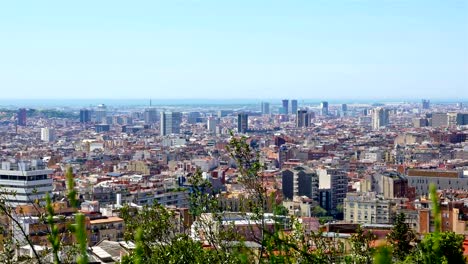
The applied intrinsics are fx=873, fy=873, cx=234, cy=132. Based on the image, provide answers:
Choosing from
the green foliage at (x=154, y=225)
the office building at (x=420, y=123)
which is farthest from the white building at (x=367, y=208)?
the office building at (x=420, y=123)

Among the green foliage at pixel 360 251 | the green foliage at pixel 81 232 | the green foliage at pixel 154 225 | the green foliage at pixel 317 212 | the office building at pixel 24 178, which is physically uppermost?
the green foliage at pixel 81 232

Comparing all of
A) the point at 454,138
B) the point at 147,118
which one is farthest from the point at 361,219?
the point at 147,118

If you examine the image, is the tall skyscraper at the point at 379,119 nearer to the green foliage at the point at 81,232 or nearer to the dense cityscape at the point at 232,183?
the dense cityscape at the point at 232,183

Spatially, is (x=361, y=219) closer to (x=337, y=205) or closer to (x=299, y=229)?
(x=337, y=205)

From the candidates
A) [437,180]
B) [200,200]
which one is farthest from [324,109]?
[200,200]

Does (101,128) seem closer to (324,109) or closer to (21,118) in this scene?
(21,118)

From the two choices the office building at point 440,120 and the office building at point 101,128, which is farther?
the office building at point 101,128

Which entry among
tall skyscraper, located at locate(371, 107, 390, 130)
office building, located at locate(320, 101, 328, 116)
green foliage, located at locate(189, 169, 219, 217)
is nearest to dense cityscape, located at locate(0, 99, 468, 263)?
green foliage, located at locate(189, 169, 219, 217)
